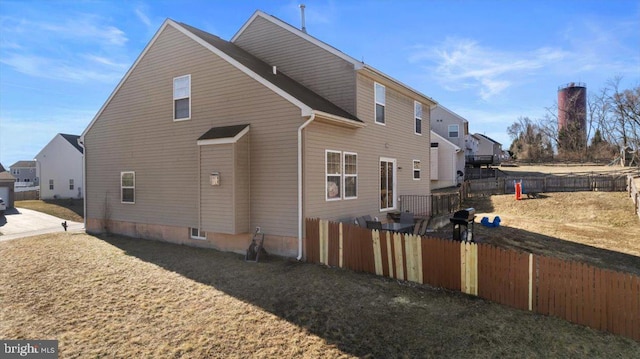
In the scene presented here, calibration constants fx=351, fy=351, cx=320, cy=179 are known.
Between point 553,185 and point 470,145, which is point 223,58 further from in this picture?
point 470,145

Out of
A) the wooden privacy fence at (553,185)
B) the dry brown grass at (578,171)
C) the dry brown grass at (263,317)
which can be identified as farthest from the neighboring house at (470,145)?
the dry brown grass at (263,317)

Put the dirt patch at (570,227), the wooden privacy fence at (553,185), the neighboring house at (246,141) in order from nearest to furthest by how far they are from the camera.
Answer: the neighboring house at (246,141), the dirt patch at (570,227), the wooden privacy fence at (553,185)

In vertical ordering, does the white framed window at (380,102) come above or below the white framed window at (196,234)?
above

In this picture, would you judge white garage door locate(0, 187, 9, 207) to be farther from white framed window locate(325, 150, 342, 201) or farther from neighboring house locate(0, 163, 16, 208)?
white framed window locate(325, 150, 342, 201)

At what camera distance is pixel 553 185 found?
87.7ft

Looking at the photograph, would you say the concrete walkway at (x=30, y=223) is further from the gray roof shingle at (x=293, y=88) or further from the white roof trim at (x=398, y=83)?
the white roof trim at (x=398, y=83)

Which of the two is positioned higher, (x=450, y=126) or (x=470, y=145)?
(x=450, y=126)

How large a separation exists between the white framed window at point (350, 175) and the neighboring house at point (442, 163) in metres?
23.3

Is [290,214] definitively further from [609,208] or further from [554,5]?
[609,208]

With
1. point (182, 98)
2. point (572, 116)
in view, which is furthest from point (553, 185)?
point (572, 116)

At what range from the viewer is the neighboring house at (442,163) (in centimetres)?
3322

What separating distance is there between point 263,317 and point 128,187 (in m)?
10.2
